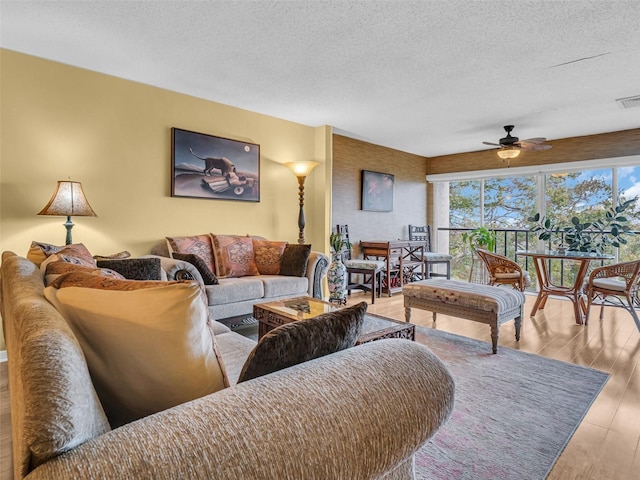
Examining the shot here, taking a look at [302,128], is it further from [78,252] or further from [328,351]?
[328,351]

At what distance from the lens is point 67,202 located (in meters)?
2.81

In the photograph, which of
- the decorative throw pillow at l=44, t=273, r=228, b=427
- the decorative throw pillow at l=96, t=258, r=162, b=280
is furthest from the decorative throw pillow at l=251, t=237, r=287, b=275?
the decorative throw pillow at l=44, t=273, r=228, b=427

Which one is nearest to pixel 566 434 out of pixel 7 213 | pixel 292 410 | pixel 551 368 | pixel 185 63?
pixel 551 368

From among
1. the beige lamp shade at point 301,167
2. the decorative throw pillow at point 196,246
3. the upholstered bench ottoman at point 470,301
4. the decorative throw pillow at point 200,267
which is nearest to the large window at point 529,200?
the upholstered bench ottoman at point 470,301

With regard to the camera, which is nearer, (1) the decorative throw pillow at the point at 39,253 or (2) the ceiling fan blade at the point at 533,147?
(1) the decorative throw pillow at the point at 39,253

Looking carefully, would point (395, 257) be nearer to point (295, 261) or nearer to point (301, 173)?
point (301, 173)

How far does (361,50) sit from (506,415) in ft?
8.47

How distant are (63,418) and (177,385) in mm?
309

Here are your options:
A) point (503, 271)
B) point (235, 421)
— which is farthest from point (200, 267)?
point (503, 271)

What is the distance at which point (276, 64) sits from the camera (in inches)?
119

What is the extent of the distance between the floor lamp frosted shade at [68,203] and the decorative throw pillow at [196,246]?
771 mm

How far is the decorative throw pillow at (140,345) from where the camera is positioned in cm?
81

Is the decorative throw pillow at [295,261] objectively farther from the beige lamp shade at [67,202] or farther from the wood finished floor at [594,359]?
the beige lamp shade at [67,202]

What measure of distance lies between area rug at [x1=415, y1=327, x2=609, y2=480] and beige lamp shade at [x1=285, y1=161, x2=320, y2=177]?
101 inches
